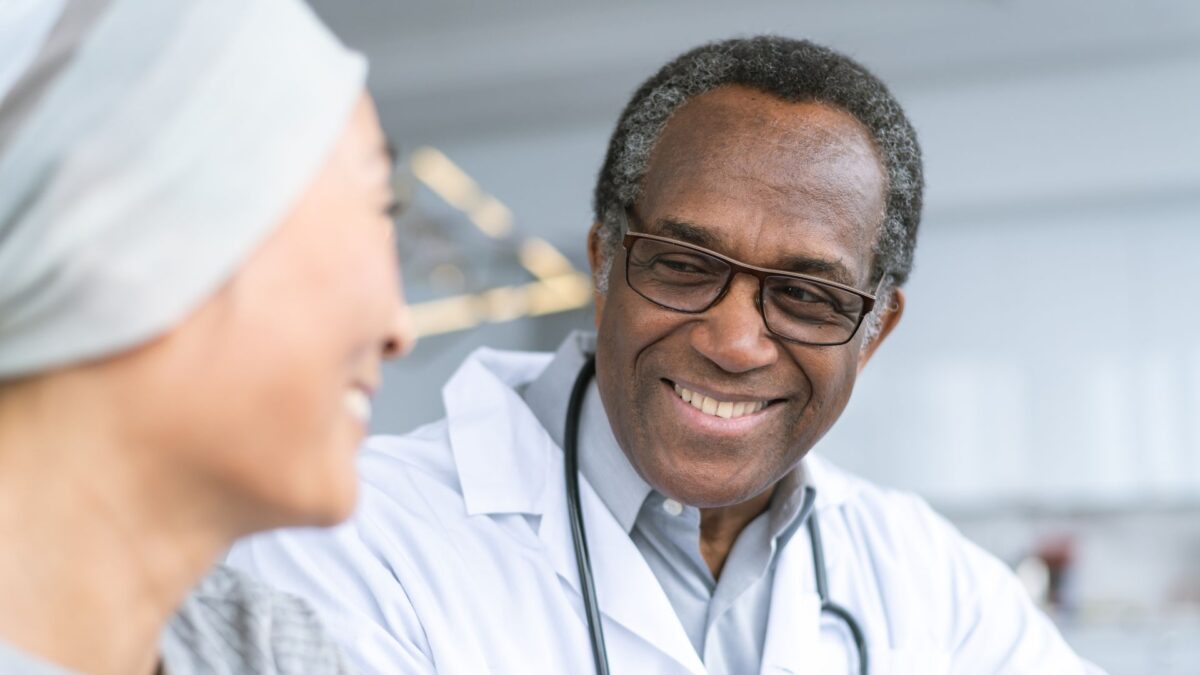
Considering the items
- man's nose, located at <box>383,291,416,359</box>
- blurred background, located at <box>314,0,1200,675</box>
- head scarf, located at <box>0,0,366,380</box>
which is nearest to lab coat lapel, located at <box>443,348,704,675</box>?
man's nose, located at <box>383,291,416,359</box>

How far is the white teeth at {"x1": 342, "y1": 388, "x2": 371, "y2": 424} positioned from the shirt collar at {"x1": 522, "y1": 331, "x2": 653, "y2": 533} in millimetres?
703

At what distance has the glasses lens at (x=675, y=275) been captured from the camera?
129cm

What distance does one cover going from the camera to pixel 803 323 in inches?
50.6

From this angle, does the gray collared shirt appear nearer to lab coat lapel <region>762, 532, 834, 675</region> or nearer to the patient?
lab coat lapel <region>762, 532, 834, 675</region>

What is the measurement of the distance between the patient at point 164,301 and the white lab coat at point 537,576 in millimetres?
548

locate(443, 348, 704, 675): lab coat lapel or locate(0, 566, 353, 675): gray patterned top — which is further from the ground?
locate(0, 566, 353, 675): gray patterned top

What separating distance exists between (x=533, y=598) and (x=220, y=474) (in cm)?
69

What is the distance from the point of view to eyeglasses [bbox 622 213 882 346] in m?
1.27

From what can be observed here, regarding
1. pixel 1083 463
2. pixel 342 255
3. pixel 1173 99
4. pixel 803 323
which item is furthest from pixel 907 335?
pixel 342 255

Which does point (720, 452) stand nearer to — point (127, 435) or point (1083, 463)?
point (127, 435)

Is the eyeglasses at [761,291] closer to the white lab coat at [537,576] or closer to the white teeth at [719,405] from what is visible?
the white teeth at [719,405]

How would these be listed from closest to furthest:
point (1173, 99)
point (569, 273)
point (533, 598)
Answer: point (533, 598)
point (1173, 99)
point (569, 273)

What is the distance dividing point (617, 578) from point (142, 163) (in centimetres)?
80

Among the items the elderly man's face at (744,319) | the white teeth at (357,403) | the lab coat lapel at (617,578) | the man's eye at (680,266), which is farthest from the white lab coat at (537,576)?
the white teeth at (357,403)
